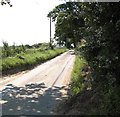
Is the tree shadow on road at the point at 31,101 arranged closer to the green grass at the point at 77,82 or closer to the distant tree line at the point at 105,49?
the green grass at the point at 77,82

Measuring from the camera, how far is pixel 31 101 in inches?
252

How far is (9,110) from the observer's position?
5.54m

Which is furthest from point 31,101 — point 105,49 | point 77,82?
point 105,49

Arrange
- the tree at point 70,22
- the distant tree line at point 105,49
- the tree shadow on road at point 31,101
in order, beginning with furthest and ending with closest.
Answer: the tree at point 70,22 → the tree shadow on road at point 31,101 → the distant tree line at point 105,49

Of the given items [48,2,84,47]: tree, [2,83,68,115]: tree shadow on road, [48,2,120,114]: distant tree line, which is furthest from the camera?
[48,2,84,47]: tree

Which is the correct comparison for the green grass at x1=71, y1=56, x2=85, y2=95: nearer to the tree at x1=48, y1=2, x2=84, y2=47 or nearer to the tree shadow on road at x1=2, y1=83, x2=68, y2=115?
the tree shadow on road at x1=2, y1=83, x2=68, y2=115

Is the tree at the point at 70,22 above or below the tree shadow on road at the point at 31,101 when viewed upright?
above

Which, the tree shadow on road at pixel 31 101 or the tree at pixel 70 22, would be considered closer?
the tree shadow on road at pixel 31 101

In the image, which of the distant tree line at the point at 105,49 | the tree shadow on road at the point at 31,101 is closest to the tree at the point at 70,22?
the distant tree line at the point at 105,49

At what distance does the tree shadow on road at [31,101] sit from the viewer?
17.6 ft

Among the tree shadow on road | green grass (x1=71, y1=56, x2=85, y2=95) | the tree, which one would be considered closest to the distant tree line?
green grass (x1=71, y1=56, x2=85, y2=95)

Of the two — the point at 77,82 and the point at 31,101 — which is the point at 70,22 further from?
the point at 31,101

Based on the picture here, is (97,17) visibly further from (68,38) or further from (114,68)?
(68,38)

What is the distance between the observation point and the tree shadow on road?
537 centimetres
